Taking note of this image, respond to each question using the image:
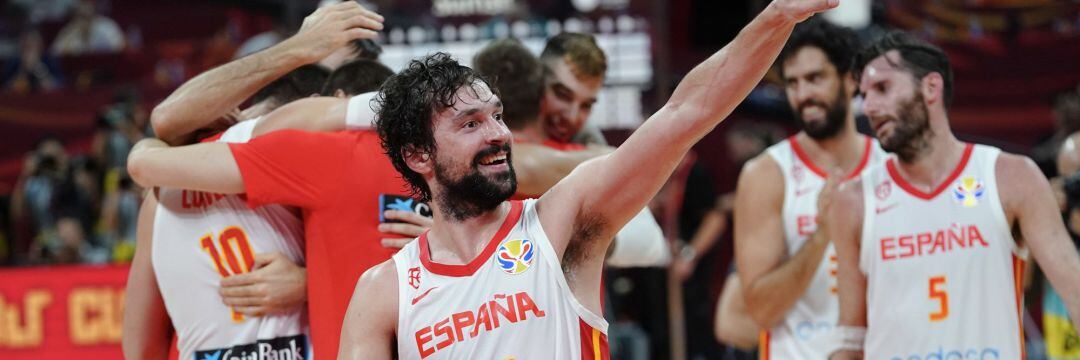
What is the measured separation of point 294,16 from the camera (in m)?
11.8

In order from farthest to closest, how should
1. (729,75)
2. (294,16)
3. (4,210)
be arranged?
1. (4,210)
2. (294,16)
3. (729,75)

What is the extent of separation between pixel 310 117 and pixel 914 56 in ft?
7.71

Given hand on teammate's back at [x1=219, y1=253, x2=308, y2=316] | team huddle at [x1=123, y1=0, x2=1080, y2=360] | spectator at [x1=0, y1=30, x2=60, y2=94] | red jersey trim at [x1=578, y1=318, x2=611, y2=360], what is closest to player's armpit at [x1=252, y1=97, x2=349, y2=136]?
team huddle at [x1=123, y1=0, x2=1080, y2=360]

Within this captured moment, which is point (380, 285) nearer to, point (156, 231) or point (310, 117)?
point (310, 117)

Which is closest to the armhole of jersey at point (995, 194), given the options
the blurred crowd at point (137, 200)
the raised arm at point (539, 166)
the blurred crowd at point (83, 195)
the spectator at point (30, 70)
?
the raised arm at point (539, 166)

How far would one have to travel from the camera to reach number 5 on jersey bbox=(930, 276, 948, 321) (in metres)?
4.73

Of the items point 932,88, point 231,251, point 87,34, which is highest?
point 87,34

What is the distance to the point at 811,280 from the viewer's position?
5.48m

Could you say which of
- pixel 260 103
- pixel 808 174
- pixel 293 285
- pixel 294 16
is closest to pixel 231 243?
pixel 293 285

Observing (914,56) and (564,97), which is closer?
(914,56)

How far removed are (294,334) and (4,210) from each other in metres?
9.53

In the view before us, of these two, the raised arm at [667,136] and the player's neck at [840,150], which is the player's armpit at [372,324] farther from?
the player's neck at [840,150]

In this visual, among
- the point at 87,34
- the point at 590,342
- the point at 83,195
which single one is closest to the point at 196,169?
the point at 590,342

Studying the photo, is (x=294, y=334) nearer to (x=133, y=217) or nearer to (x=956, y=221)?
(x=956, y=221)
